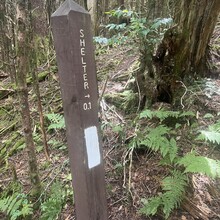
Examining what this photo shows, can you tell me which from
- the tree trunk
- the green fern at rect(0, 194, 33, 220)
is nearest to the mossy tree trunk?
the tree trunk

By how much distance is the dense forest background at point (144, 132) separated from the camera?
8.87ft

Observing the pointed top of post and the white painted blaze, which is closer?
the pointed top of post

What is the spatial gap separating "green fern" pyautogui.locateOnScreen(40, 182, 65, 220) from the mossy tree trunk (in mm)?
1820

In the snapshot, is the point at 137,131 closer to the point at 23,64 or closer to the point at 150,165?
the point at 150,165

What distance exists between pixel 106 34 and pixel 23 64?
26.7 ft

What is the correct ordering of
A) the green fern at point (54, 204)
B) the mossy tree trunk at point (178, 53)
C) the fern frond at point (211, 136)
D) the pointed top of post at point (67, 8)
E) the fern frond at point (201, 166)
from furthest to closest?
the mossy tree trunk at point (178, 53), the green fern at point (54, 204), the fern frond at point (211, 136), the fern frond at point (201, 166), the pointed top of post at point (67, 8)

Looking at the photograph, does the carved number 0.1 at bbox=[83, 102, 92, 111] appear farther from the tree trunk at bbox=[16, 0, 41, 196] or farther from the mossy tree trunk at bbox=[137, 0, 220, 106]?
the mossy tree trunk at bbox=[137, 0, 220, 106]

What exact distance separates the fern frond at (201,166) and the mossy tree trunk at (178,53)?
1361 mm

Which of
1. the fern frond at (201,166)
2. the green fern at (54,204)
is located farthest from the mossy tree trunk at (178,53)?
the green fern at (54,204)

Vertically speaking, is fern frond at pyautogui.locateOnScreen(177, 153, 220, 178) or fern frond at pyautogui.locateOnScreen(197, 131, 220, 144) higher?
fern frond at pyautogui.locateOnScreen(197, 131, 220, 144)

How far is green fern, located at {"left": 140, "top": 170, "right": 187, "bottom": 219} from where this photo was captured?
8.15 feet

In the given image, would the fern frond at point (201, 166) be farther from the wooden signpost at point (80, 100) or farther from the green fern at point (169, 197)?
the wooden signpost at point (80, 100)

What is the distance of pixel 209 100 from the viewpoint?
376 centimetres

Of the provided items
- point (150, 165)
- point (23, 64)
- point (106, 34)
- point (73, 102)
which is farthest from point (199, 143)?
point (106, 34)
